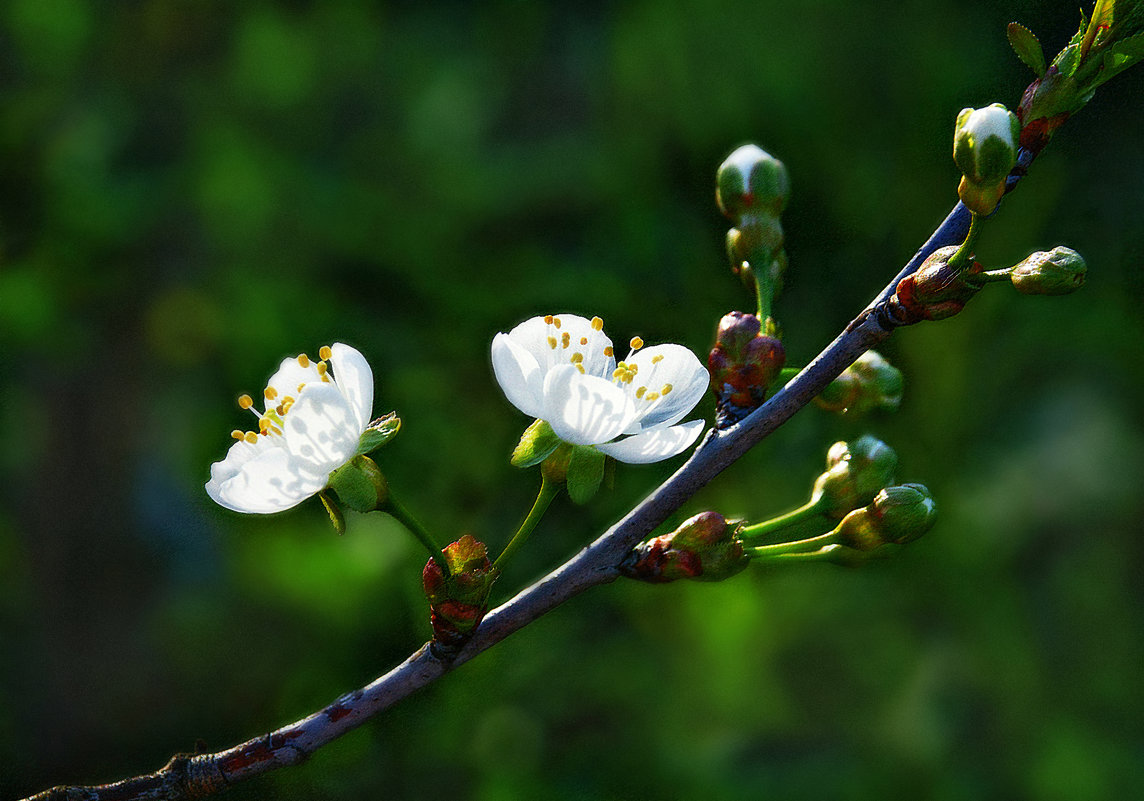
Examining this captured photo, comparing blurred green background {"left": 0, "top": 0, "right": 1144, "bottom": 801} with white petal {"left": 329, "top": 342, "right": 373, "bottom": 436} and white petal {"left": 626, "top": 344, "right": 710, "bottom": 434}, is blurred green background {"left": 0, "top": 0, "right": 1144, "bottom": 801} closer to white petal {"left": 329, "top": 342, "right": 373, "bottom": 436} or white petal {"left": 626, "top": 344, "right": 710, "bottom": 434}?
white petal {"left": 626, "top": 344, "right": 710, "bottom": 434}

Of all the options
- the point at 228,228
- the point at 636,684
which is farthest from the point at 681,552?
the point at 228,228

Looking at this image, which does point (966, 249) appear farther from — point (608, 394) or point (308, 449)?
point (308, 449)

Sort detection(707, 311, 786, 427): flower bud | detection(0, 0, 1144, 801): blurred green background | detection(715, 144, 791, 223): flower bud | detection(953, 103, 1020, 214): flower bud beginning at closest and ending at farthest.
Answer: detection(953, 103, 1020, 214): flower bud
detection(707, 311, 786, 427): flower bud
detection(715, 144, 791, 223): flower bud
detection(0, 0, 1144, 801): blurred green background

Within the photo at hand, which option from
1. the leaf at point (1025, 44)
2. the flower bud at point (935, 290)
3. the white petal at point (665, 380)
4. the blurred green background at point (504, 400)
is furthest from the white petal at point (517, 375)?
the blurred green background at point (504, 400)

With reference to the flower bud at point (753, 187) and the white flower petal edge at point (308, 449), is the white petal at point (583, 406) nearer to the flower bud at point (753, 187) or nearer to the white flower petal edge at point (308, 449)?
the white flower petal edge at point (308, 449)

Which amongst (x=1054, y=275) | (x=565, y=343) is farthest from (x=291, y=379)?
(x=1054, y=275)

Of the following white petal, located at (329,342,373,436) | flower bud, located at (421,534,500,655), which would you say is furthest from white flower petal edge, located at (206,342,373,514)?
flower bud, located at (421,534,500,655)

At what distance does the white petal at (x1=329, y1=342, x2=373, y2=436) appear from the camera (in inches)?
28.5

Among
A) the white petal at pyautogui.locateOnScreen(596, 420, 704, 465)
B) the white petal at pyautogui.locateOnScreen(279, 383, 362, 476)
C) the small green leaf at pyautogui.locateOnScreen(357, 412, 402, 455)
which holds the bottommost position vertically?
the white petal at pyautogui.locateOnScreen(596, 420, 704, 465)

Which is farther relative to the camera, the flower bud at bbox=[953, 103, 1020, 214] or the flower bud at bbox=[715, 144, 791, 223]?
the flower bud at bbox=[715, 144, 791, 223]

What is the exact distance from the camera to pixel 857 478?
2.66ft

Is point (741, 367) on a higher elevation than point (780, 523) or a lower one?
higher

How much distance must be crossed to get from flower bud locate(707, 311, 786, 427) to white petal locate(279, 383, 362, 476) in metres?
0.27

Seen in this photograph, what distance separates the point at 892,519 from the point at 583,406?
26 centimetres
